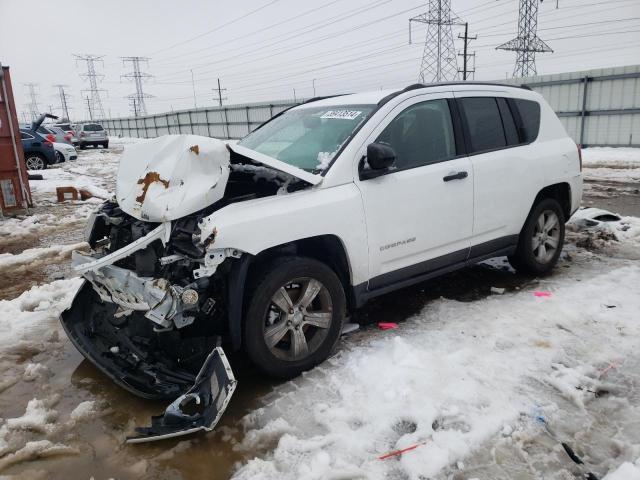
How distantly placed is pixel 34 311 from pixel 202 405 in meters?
2.66

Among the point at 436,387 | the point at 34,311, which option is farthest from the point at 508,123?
the point at 34,311

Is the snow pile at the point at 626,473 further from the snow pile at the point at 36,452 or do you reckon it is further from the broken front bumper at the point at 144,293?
the snow pile at the point at 36,452

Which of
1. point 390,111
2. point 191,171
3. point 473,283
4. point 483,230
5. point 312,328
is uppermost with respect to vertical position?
point 390,111

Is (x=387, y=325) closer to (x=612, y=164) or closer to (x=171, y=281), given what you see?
(x=171, y=281)

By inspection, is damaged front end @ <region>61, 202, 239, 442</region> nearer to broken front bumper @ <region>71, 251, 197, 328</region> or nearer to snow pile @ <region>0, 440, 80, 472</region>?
broken front bumper @ <region>71, 251, 197, 328</region>

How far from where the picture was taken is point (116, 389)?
357 centimetres

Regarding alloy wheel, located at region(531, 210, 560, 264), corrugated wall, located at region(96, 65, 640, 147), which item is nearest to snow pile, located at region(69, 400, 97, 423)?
alloy wheel, located at region(531, 210, 560, 264)

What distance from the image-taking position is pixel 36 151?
668 inches

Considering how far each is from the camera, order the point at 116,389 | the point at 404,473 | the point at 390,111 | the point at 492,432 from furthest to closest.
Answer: the point at 390,111 → the point at 116,389 → the point at 492,432 → the point at 404,473

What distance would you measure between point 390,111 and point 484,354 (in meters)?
1.94

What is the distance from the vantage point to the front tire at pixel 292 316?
322 centimetres

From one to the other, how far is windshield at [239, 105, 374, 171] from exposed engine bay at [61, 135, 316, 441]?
388 millimetres

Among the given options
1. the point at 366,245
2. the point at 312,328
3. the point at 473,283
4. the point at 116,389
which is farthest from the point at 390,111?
the point at 116,389

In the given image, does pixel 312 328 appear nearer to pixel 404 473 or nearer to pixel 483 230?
pixel 404 473
